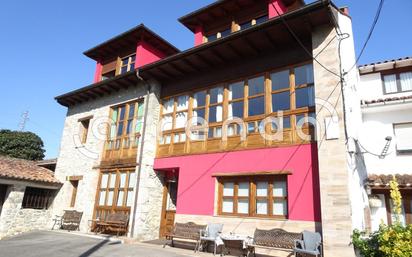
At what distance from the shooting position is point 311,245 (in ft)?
23.5

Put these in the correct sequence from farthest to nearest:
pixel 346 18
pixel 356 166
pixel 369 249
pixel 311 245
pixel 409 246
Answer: pixel 346 18 < pixel 356 166 < pixel 311 245 < pixel 369 249 < pixel 409 246

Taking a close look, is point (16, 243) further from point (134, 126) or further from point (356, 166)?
point (356, 166)

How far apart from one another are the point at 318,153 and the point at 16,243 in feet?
33.0

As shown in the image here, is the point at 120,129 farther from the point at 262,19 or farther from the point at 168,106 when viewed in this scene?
the point at 262,19

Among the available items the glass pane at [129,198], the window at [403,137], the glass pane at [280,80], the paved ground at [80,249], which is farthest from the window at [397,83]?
the glass pane at [129,198]

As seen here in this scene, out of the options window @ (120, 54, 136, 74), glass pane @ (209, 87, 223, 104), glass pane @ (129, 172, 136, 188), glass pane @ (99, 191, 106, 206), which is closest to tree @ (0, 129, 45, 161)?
window @ (120, 54, 136, 74)

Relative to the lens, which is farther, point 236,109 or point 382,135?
point 382,135

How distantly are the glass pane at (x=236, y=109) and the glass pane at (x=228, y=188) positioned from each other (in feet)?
7.18

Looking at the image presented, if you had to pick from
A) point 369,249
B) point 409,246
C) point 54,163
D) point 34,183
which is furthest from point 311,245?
point 54,163

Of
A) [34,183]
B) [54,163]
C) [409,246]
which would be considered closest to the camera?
[409,246]

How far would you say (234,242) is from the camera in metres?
8.33

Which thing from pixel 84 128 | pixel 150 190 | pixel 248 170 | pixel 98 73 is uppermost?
pixel 98 73

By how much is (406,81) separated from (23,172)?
1651cm

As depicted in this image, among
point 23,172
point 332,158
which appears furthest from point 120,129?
point 332,158
